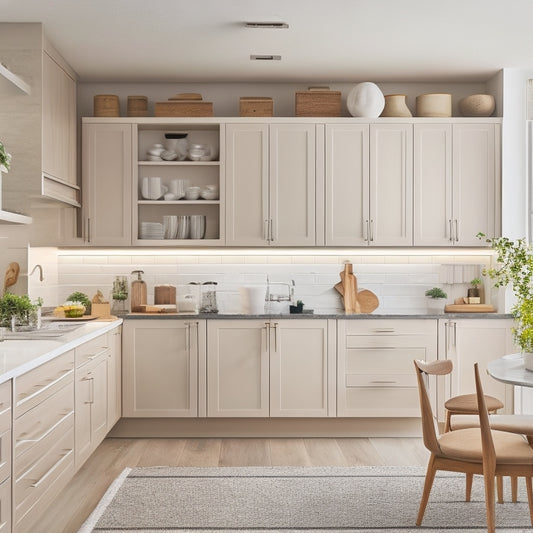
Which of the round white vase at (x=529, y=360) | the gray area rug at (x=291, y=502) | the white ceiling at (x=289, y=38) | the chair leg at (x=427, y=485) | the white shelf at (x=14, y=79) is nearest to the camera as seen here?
the round white vase at (x=529, y=360)

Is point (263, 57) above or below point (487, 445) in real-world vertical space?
above

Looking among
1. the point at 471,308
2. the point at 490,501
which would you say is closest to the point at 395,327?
the point at 471,308

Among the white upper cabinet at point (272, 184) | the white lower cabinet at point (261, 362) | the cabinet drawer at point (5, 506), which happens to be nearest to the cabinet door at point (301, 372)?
the white lower cabinet at point (261, 362)

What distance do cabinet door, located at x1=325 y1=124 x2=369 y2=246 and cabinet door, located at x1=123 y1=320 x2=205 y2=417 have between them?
1335 mm

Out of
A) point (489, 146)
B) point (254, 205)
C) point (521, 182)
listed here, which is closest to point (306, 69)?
point (254, 205)

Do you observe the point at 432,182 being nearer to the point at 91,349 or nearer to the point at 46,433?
the point at 91,349

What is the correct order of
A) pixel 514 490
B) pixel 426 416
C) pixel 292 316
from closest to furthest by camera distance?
→ pixel 426 416 < pixel 514 490 < pixel 292 316

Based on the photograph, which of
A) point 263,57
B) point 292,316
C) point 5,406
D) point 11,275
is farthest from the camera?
point 292,316

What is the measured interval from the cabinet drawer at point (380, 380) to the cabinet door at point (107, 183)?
6.59 ft

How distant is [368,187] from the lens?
544 centimetres

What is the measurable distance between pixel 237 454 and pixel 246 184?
2023 millimetres

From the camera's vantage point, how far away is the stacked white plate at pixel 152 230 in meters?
5.44

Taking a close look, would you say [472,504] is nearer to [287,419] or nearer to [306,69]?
[287,419]

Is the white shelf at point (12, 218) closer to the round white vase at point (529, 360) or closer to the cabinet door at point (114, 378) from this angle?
the cabinet door at point (114, 378)
